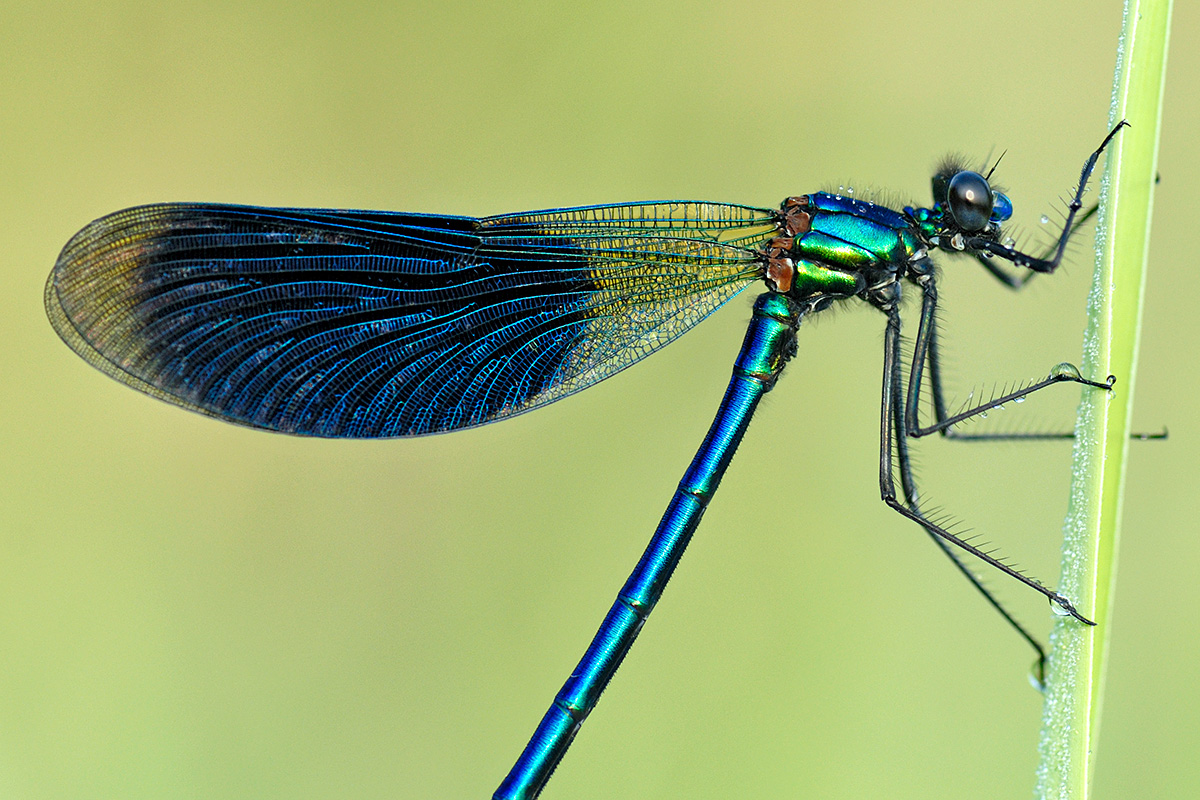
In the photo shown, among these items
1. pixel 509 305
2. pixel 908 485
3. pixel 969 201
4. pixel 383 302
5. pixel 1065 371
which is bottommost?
pixel 383 302

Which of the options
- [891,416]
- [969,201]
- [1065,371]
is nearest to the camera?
[1065,371]

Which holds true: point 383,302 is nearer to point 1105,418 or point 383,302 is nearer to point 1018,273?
point 1105,418

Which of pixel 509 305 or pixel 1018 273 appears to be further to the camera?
pixel 1018 273

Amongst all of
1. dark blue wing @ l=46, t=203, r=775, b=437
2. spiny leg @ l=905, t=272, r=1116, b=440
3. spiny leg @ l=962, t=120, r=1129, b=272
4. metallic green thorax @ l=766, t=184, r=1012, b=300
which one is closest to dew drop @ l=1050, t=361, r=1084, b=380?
spiny leg @ l=905, t=272, r=1116, b=440

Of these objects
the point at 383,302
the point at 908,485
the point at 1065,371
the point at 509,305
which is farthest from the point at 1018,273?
the point at 383,302

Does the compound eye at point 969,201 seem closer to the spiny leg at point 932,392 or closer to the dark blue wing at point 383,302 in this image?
the spiny leg at point 932,392

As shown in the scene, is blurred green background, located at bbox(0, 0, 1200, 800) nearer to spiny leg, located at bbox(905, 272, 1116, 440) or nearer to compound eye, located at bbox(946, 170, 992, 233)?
spiny leg, located at bbox(905, 272, 1116, 440)

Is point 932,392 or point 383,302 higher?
point 932,392
